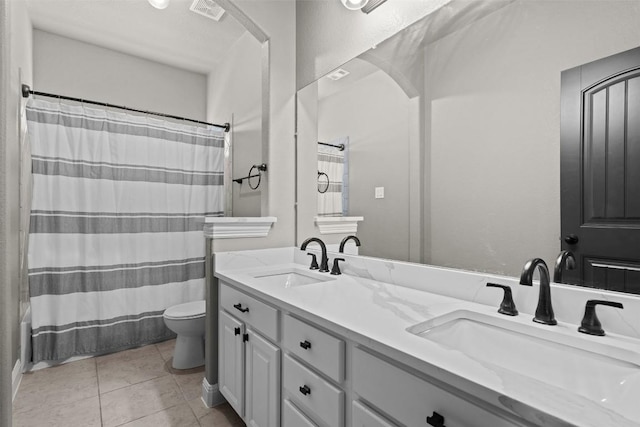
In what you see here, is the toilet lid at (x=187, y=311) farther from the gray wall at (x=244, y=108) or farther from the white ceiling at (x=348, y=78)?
the white ceiling at (x=348, y=78)

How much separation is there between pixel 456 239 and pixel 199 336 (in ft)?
6.59

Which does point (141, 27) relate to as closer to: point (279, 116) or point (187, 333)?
point (279, 116)

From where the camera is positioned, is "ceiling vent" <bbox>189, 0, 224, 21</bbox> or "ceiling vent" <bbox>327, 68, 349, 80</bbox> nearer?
"ceiling vent" <bbox>327, 68, 349, 80</bbox>

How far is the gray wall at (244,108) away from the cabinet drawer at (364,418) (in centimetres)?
194

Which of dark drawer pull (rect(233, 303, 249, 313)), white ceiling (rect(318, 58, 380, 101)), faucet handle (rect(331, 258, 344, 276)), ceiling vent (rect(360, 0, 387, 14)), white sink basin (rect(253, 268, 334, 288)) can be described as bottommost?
dark drawer pull (rect(233, 303, 249, 313))

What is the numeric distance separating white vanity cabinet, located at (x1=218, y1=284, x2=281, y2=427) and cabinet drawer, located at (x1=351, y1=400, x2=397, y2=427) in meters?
0.45

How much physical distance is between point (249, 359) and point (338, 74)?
63.0 inches

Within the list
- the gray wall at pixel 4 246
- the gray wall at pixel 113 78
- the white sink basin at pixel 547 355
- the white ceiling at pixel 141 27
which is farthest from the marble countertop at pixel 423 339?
the gray wall at pixel 113 78

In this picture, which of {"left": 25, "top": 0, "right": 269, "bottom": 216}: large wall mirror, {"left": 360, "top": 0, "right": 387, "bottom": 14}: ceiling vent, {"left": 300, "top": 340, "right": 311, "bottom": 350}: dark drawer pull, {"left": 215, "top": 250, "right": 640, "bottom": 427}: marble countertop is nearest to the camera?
{"left": 215, "top": 250, "right": 640, "bottom": 427}: marble countertop

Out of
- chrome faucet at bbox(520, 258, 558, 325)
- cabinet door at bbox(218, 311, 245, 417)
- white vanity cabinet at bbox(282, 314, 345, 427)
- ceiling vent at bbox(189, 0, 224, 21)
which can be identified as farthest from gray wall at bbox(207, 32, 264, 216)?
chrome faucet at bbox(520, 258, 558, 325)

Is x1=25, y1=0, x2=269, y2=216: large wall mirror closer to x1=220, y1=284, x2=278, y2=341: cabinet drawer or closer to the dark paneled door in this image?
x1=220, y1=284, x2=278, y2=341: cabinet drawer

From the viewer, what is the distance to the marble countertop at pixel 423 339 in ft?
1.77

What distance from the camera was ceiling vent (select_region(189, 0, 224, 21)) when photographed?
2.59 meters

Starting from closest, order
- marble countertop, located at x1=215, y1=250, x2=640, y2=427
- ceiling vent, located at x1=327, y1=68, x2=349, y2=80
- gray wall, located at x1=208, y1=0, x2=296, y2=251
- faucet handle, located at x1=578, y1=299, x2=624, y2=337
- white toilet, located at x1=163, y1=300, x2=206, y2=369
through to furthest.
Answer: marble countertop, located at x1=215, y1=250, x2=640, y2=427 < faucet handle, located at x1=578, y1=299, x2=624, y2=337 < ceiling vent, located at x1=327, y1=68, x2=349, y2=80 < gray wall, located at x1=208, y1=0, x2=296, y2=251 < white toilet, located at x1=163, y1=300, x2=206, y2=369
